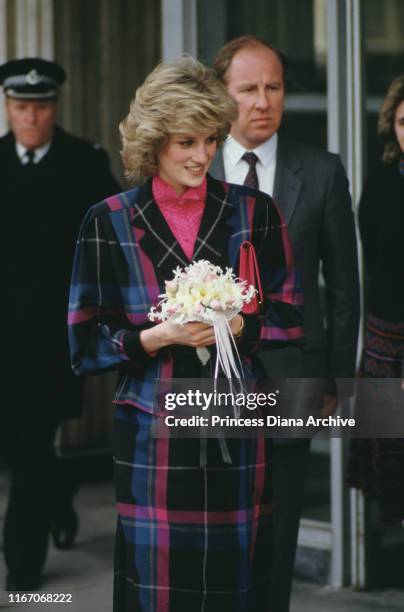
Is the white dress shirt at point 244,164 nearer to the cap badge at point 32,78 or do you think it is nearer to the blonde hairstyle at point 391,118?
the blonde hairstyle at point 391,118

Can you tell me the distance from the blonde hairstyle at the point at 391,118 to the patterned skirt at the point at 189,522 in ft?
4.55

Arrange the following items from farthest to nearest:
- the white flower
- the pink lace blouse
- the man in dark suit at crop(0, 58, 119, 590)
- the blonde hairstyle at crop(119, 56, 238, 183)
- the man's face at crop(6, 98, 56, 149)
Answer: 1. the man's face at crop(6, 98, 56, 149)
2. the man in dark suit at crop(0, 58, 119, 590)
3. the pink lace blouse
4. the blonde hairstyle at crop(119, 56, 238, 183)
5. the white flower

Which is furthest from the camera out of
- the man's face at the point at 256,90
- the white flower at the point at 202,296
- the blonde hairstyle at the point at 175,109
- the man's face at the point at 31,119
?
the man's face at the point at 31,119

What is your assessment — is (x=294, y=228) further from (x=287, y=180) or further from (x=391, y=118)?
(x=391, y=118)

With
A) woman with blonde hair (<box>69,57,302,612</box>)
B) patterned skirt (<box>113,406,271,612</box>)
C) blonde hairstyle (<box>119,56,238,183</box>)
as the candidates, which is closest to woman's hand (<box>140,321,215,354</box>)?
woman with blonde hair (<box>69,57,302,612</box>)

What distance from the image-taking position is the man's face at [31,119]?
19.8 feet

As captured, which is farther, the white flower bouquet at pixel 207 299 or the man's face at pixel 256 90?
the man's face at pixel 256 90

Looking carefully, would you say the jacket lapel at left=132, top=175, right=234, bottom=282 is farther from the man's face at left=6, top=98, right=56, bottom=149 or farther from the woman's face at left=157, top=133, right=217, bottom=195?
the man's face at left=6, top=98, right=56, bottom=149

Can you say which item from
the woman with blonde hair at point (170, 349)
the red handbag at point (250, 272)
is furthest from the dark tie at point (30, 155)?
the red handbag at point (250, 272)

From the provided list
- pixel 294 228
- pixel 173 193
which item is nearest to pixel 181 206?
pixel 173 193

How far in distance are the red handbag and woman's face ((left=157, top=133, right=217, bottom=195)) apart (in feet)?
0.72

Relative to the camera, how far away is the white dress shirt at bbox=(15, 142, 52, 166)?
Answer: 6097 mm

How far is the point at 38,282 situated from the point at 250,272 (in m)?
2.33

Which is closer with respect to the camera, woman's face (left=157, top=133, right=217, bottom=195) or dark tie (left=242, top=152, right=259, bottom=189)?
woman's face (left=157, top=133, right=217, bottom=195)
